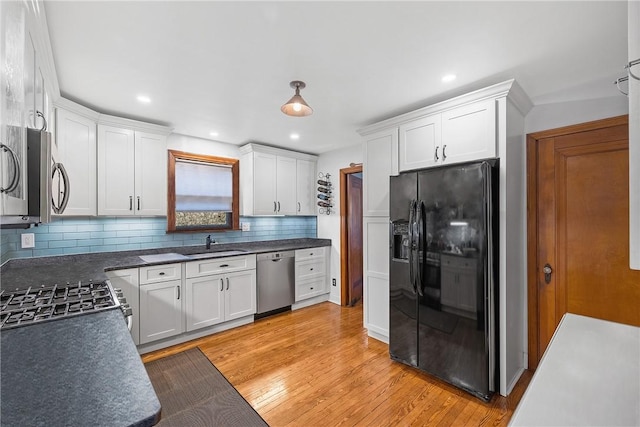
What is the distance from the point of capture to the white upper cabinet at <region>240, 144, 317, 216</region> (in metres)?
3.91

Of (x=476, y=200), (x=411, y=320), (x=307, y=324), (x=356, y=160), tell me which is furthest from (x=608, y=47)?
(x=307, y=324)

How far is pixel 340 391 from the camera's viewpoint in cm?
219

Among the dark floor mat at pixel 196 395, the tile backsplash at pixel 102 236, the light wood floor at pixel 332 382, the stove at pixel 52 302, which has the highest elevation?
the tile backsplash at pixel 102 236

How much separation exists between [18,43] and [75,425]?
1.30 meters

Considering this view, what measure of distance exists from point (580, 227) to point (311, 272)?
3046 millimetres

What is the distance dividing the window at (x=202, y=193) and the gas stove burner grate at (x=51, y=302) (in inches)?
69.2

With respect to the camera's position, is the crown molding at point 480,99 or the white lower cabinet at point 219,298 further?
the white lower cabinet at point 219,298

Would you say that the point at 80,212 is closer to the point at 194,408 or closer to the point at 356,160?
the point at 194,408

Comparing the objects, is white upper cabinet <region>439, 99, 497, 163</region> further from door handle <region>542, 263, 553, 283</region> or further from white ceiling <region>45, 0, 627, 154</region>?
door handle <region>542, 263, 553, 283</region>

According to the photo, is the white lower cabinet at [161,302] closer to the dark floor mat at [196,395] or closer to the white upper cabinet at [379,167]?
the dark floor mat at [196,395]

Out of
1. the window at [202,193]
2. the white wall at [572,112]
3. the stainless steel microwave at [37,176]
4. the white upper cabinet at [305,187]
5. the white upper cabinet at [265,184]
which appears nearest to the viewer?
the stainless steel microwave at [37,176]

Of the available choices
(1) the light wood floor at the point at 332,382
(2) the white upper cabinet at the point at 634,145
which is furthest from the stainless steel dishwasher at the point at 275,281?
(2) the white upper cabinet at the point at 634,145

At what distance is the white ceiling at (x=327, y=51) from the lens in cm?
142

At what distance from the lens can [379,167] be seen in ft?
9.82
